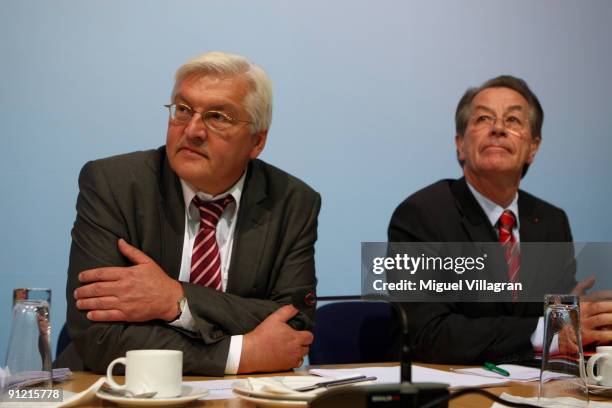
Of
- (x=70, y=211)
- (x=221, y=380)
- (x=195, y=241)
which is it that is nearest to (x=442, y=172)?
(x=195, y=241)

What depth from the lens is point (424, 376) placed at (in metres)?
1.95

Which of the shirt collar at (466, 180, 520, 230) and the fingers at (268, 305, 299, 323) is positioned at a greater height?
the shirt collar at (466, 180, 520, 230)

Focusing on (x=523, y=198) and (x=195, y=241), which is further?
(x=523, y=198)

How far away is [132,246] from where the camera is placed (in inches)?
89.9

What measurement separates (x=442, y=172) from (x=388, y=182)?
269 millimetres

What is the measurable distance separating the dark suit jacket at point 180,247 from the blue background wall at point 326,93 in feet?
1.39

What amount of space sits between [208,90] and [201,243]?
499 millimetres

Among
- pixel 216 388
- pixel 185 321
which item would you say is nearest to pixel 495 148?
pixel 185 321

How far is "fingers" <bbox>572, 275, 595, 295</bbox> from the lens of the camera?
3104 mm

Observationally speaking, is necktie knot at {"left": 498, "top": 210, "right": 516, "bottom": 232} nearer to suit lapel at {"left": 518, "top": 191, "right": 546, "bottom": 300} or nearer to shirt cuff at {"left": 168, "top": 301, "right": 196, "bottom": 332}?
suit lapel at {"left": 518, "top": 191, "right": 546, "bottom": 300}

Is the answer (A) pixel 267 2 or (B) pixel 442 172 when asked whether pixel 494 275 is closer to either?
(B) pixel 442 172

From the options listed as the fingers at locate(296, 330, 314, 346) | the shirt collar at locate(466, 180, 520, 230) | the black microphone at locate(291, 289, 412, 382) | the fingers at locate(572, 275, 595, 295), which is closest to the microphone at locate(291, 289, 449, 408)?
the black microphone at locate(291, 289, 412, 382)

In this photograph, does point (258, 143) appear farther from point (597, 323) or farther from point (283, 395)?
point (283, 395)

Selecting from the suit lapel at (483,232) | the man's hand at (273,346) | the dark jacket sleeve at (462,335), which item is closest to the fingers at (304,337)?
the man's hand at (273,346)
